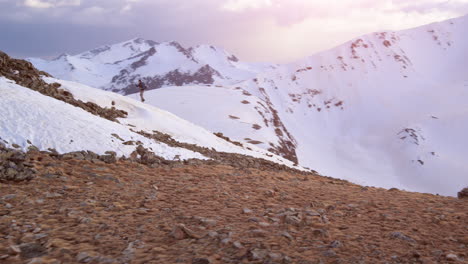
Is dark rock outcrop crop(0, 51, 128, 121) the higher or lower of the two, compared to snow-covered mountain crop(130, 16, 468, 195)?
lower

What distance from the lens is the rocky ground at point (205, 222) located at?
477cm

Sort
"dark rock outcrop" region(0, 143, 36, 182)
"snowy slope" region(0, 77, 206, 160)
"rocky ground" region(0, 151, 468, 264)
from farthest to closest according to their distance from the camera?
"snowy slope" region(0, 77, 206, 160), "dark rock outcrop" region(0, 143, 36, 182), "rocky ground" region(0, 151, 468, 264)

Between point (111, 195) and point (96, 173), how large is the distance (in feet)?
6.90

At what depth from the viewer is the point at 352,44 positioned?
537ft

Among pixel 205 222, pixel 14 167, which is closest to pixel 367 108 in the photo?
pixel 14 167

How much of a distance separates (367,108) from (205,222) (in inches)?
5150

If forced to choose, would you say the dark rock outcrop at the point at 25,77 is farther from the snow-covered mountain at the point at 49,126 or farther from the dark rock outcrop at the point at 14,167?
the dark rock outcrop at the point at 14,167

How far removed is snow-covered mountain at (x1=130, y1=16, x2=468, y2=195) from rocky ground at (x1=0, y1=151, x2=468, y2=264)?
4442cm

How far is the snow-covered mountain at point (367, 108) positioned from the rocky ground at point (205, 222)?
44.4 metres

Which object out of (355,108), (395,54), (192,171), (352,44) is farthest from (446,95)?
(192,171)

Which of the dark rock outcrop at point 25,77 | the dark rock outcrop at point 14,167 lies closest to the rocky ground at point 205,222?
the dark rock outcrop at point 14,167

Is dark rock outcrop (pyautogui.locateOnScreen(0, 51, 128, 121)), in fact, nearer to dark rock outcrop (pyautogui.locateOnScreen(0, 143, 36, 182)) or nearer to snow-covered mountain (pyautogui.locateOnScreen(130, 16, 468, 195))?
dark rock outcrop (pyautogui.locateOnScreen(0, 143, 36, 182))

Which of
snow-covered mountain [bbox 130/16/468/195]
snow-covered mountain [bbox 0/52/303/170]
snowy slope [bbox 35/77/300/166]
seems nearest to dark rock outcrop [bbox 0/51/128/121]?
snow-covered mountain [bbox 0/52/303/170]

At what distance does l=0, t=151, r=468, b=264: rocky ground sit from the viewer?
477 centimetres
